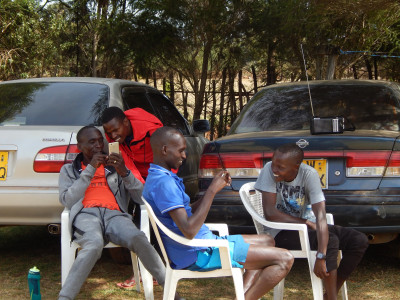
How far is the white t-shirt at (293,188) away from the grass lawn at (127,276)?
0.80 meters

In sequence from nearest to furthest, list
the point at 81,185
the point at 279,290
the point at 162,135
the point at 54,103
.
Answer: the point at 162,135 < the point at 279,290 < the point at 81,185 < the point at 54,103

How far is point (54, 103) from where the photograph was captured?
17.9 feet

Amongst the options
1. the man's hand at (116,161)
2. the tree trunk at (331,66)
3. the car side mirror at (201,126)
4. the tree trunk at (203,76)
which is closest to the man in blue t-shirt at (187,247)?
the man's hand at (116,161)

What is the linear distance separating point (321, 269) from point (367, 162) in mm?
1133

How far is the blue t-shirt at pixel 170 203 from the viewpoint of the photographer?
3.23m

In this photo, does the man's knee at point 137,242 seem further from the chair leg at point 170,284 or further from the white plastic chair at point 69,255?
the chair leg at point 170,284

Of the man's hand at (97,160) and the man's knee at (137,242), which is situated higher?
the man's hand at (97,160)

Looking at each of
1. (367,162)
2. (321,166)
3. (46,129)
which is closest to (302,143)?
(321,166)

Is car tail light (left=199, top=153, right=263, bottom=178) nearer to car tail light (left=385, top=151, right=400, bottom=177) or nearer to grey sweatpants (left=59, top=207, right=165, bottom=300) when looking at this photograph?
grey sweatpants (left=59, top=207, right=165, bottom=300)

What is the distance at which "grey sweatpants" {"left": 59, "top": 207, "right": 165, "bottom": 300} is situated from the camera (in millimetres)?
3920

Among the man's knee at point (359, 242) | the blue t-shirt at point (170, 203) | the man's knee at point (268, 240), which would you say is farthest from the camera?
the man's knee at point (359, 242)

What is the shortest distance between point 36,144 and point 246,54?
9.07 metres

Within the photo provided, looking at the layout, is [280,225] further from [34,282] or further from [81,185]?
[34,282]

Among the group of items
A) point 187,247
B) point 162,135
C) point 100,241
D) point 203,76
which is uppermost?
point 203,76
